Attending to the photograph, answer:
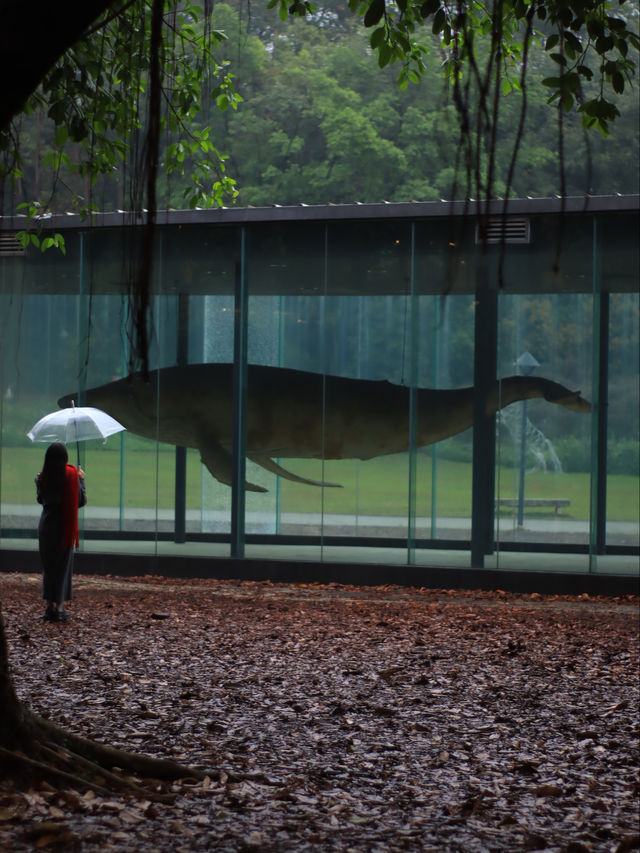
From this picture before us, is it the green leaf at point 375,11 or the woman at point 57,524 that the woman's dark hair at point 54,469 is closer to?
the woman at point 57,524

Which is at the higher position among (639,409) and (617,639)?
(639,409)

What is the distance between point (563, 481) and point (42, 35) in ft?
37.9

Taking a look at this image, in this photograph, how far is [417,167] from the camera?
35.6 meters

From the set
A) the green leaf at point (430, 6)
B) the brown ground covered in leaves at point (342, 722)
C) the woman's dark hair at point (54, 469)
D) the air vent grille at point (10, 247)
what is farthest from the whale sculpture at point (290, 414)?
the green leaf at point (430, 6)

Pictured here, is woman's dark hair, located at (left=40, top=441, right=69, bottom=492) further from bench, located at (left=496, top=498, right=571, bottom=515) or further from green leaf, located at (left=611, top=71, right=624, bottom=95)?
green leaf, located at (left=611, top=71, right=624, bottom=95)

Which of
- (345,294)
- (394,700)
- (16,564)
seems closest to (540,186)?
(345,294)

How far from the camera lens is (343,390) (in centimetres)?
1462

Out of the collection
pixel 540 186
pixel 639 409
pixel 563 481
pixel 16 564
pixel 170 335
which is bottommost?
pixel 16 564

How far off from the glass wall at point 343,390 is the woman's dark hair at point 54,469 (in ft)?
12.5

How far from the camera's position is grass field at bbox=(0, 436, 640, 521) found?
45.8 ft

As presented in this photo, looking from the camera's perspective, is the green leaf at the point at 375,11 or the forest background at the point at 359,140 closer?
the green leaf at the point at 375,11

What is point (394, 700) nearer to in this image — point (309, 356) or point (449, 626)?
point (449, 626)

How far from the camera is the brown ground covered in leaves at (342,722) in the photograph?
172 inches

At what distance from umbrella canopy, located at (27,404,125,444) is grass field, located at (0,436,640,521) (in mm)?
2716
